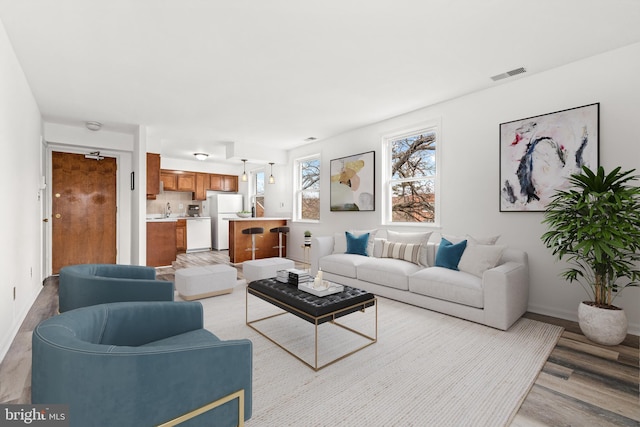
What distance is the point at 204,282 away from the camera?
3834 mm

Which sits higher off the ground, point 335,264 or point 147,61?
point 147,61

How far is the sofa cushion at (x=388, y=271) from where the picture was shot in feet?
12.0

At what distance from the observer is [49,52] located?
284 centimetres

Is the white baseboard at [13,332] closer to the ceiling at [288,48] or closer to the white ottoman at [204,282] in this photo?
the white ottoman at [204,282]

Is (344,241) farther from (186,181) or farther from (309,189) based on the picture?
(186,181)

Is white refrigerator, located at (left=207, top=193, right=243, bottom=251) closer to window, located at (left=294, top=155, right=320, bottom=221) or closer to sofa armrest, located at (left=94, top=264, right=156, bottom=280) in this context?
window, located at (left=294, top=155, right=320, bottom=221)

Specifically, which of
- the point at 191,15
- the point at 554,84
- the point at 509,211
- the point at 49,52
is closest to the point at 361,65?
the point at 191,15

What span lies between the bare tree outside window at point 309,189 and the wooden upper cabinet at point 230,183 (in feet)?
10.4

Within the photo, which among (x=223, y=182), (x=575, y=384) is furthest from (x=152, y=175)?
(x=575, y=384)

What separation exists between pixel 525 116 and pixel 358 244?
2.69 metres

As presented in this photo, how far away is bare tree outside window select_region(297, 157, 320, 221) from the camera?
6.72 metres

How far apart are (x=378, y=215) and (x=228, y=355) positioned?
4159mm

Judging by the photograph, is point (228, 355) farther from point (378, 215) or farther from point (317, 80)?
point (378, 215)

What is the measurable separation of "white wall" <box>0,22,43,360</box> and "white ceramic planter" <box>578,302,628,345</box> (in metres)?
4.91
